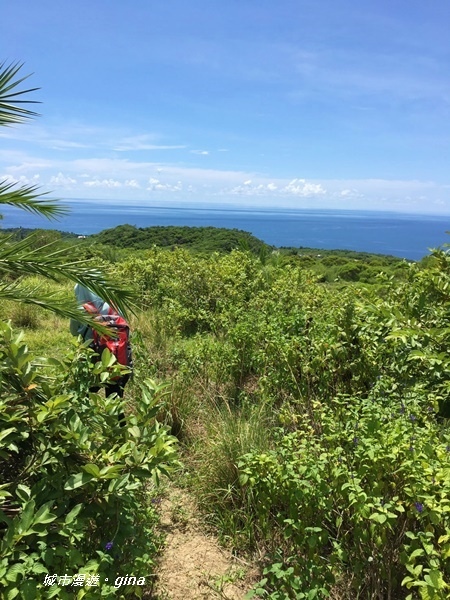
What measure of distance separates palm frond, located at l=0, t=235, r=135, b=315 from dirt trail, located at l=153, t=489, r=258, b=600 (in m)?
1.47

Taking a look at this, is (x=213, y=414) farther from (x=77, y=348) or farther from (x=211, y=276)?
(x=211, y=276)

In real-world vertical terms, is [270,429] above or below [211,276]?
below

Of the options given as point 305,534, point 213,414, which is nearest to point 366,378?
point 213,414

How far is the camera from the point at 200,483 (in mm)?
3199

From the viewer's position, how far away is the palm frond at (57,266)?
2338mm

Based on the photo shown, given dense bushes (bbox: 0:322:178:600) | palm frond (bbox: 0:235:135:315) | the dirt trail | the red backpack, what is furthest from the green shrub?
the red backpack

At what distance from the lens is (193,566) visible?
2.64 m

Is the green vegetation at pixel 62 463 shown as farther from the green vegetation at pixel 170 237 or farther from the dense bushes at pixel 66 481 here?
the green vegetation at pixel 170 237

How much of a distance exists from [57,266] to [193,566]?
1.86 metres

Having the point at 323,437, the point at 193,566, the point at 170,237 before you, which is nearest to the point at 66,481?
the point at 193,566

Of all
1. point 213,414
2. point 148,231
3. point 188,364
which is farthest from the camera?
point 148,231

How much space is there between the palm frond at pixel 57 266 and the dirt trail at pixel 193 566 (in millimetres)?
1465

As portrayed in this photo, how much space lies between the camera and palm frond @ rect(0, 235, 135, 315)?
234 centimetres

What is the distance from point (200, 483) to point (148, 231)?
23.3 metres
